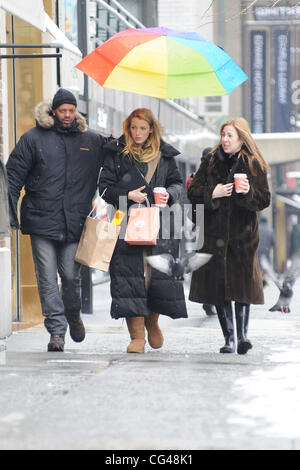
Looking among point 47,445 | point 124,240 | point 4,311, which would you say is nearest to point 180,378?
point 124,240

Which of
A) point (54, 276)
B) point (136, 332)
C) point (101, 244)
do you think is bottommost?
point (136, 332)

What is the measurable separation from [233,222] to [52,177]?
136cm

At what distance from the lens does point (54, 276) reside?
299 inches

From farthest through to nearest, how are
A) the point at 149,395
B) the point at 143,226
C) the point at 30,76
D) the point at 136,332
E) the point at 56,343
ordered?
the point at 30,76 → the point at 56,343 → the point at 136,332 → the point at 143,226 → the point at 149,395

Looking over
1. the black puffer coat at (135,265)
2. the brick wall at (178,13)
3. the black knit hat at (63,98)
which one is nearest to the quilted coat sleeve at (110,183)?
the black puffer coat at (135,265)

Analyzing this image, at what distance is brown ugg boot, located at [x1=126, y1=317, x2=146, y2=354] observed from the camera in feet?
24.5

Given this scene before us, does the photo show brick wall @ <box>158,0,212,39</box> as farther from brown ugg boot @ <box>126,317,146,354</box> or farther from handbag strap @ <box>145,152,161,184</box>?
brown ugg boot @ <box>126,317,146,354</box>

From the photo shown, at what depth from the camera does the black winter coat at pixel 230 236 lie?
7.41m

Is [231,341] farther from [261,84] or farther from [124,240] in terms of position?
[261,84]

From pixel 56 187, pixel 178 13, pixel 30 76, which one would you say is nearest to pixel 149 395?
pixel 56 187

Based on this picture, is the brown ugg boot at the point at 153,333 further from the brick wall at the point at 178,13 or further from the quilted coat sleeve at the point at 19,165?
the brick wall at the point at 178,13

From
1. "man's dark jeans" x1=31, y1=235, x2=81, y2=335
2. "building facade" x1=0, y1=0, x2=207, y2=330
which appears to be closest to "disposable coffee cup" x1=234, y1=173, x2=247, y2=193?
"building facade" x1=0, y1=0, x2=207, y2=330

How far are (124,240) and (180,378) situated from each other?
4.47 feet

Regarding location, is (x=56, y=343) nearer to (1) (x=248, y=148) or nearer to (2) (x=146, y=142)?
(2) (x=146, y=142)
